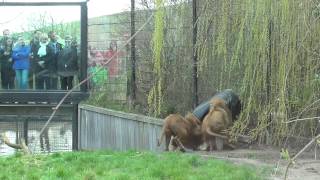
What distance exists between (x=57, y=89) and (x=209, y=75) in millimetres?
3509

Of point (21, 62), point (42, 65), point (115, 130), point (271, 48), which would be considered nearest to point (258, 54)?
point (271, 48)

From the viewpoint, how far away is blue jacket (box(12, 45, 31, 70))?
46.1 ft

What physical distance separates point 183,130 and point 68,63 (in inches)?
151

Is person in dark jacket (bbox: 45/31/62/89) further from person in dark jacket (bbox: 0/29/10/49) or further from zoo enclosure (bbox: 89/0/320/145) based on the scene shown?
zoo enclosure (bbox: 89/0/320/145)

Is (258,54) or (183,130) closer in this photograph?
(258,54)

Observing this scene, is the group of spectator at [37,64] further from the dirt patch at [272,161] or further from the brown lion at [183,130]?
the dirt patch at [272,161]

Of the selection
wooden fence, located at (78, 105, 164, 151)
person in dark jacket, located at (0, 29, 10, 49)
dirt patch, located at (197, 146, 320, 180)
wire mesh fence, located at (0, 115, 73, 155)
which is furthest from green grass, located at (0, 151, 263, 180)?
person in dark jacket, located at (0, 29, 10, 49)

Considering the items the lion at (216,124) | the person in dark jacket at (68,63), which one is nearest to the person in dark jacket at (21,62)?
the person in dark jacket at (68,63)

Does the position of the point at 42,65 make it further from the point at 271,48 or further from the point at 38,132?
the point at 271,48

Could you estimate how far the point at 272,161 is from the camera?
31.9 feet

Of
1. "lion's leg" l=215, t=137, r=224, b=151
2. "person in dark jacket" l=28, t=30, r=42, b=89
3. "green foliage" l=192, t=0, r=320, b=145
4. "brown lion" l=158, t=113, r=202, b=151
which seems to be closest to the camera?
"green foliage" l=192, t=0, r=320, b=145

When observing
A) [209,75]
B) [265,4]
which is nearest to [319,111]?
[265,4]

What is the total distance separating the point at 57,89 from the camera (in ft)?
46.1

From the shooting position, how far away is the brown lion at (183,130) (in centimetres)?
1141
